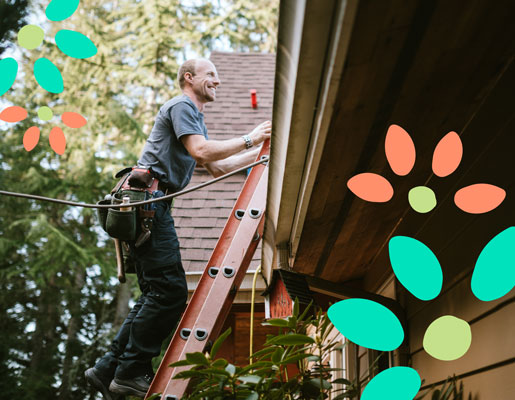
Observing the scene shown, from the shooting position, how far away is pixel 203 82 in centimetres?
305

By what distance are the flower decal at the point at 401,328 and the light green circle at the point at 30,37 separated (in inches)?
79.2

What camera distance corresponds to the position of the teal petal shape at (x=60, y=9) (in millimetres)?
2651

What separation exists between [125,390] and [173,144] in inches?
46.1

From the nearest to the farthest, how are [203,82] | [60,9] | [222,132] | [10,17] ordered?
[60,9] → [203,82] → [10,17] → [222,132]

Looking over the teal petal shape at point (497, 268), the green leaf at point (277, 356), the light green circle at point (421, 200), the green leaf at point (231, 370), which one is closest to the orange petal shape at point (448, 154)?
the light green circle at point (421, 200)

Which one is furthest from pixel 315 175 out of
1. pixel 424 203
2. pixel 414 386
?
pixel 414 386

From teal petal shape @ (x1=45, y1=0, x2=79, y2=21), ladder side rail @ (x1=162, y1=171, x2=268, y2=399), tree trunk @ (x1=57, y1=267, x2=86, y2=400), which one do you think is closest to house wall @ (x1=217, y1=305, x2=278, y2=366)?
ladder side rail @ (x1=162, y1=171, x2=268, y2=399)

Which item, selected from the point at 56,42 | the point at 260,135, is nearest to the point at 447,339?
the point at 260,135

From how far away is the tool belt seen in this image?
2.61 m

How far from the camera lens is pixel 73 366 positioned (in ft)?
35.9

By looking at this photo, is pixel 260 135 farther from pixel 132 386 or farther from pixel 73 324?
pixel 73 324

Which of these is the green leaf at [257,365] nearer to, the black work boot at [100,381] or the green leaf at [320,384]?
the green leaf at [320,384]

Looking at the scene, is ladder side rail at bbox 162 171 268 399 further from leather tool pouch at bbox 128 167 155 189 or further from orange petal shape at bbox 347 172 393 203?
orange petal shape at bbox 347 172 393 203

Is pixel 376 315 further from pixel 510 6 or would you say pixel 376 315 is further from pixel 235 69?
pixel 235 69
